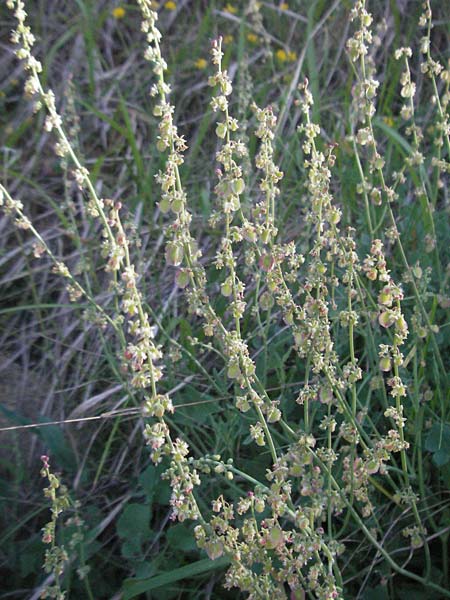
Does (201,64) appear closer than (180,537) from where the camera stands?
No

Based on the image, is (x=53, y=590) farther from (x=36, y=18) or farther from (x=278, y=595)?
(x=36, y=18)

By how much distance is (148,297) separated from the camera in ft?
7.23

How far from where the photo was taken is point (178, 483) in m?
1.14

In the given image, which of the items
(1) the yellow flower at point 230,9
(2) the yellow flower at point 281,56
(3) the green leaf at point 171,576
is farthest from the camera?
(1) the yellow flower at point 230,9

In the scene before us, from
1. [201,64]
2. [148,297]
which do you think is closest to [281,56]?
[201,64]

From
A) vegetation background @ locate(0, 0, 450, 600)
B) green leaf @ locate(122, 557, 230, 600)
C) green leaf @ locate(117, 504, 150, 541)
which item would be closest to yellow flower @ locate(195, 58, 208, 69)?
vegetation background @ locate(0, 0, 450, 600)

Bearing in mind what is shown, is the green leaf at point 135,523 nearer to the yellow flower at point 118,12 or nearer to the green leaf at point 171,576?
the green leaf at point 171,576

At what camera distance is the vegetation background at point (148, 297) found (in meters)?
1.61

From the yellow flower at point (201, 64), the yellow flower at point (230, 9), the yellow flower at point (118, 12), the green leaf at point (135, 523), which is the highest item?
the yellow flower at point (230, 9)

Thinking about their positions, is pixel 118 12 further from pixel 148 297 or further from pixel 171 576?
pixel 171 576

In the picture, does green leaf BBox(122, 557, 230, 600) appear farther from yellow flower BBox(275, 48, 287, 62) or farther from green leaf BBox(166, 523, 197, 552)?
yellow flower BBox(275, 48, 287, 62)

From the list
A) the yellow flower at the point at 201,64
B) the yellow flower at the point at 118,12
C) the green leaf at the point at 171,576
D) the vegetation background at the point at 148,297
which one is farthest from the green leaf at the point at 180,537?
the yellow flower at the point at 118,12

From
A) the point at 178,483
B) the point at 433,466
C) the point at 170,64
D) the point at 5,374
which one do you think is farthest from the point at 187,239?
the point at 170,64

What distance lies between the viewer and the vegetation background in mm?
1612
